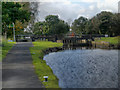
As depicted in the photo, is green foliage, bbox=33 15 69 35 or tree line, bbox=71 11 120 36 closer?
tree line, bbox=71 11 120 36

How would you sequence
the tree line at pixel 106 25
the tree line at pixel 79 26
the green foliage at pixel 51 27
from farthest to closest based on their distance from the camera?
the green foliage at pixel 51 27 < the tree line at pixel 106 25 < the tree line at pixel 79 26

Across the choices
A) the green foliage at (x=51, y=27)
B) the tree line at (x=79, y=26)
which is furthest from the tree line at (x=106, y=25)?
the green foliage at (x=51, y=27)

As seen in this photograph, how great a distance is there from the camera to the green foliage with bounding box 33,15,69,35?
109812 millimetres

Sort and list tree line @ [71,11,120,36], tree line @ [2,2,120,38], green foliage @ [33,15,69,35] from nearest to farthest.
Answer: tree line @ [2,2,120,38] → tree line @ [71,11,120,36] → green foliage @ [33,15,69,35]

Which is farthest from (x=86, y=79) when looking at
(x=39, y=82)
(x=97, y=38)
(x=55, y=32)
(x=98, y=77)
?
(x=55, y=32)

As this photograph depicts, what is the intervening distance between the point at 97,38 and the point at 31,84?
83.7 metres

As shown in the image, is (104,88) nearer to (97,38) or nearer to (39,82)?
(39,82)

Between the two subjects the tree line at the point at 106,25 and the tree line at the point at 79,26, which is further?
the tree line at the point at 106,25

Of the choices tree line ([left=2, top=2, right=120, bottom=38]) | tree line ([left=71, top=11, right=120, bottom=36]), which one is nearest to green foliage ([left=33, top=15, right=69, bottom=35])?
tree line ([left=2, top=2, right=120, bottom=38])

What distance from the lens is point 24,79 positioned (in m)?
15.3

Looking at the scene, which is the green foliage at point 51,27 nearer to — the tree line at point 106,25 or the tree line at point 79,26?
the tree line at point 79,26

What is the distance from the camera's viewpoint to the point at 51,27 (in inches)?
4380

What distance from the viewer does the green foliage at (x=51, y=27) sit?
110 meters

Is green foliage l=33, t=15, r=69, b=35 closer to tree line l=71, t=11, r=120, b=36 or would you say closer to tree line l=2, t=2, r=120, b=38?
tree line l=2, t=2, r=120, b=38
